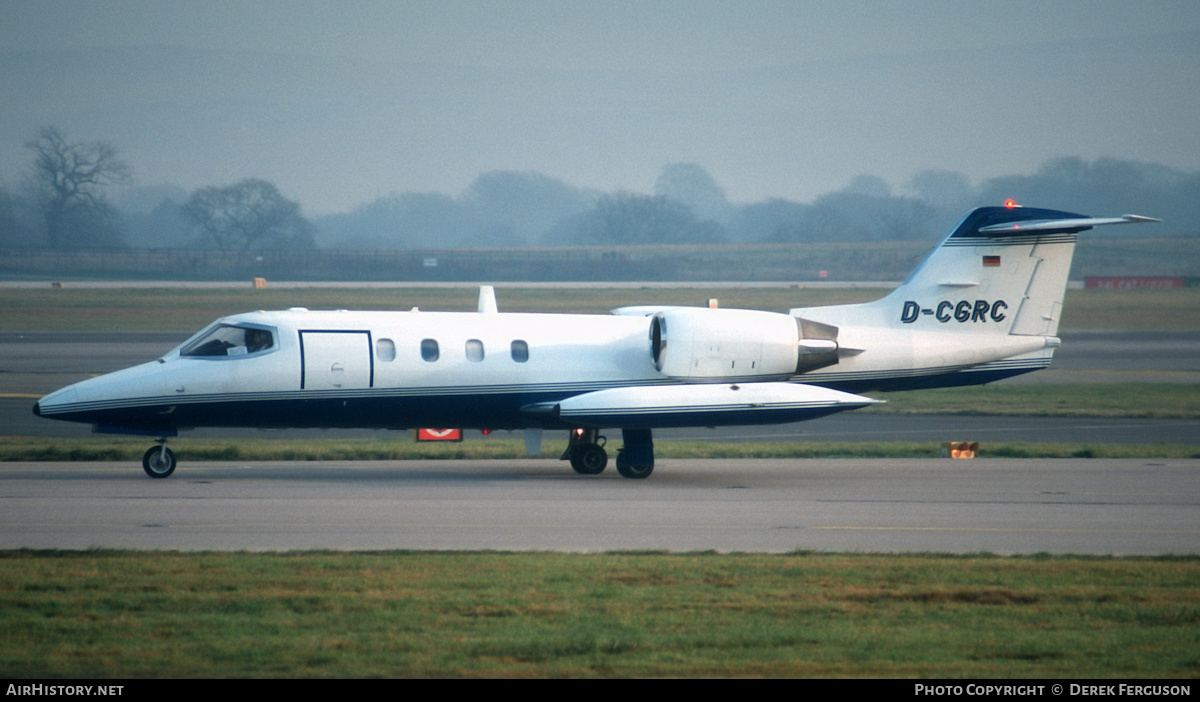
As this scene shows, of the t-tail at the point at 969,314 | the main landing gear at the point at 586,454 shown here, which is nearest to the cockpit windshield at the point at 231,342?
the main landing gear at the point at 586,454

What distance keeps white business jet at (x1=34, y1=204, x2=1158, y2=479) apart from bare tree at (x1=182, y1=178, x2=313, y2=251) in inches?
5725

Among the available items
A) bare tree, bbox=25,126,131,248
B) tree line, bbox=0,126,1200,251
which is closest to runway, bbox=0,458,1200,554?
tree line, bbox=0,126,1200,251

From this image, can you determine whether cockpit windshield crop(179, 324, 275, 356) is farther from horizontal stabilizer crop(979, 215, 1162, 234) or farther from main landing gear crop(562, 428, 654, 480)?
horizontal stabilizer crop(979, 215, 1162, 234)

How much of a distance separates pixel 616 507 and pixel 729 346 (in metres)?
4.62

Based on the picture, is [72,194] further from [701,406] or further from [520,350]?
[701,406]

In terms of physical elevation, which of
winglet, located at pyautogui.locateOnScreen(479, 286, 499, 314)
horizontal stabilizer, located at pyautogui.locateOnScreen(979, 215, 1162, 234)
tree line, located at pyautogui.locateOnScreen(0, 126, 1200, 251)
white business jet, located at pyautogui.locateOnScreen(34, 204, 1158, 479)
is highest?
tree line, located at pyautogui.locateOnScreen(0, 126, 1200, 251)

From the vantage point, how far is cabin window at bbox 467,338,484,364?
19.5 m

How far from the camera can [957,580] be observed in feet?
37.8

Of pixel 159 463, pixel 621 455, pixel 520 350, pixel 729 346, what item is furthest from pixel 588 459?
pixel 159 463

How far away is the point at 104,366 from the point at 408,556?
30149 millimetres

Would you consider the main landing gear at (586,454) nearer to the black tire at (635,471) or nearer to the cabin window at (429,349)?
the black tire at (635,471)

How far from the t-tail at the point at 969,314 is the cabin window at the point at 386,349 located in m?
7.12

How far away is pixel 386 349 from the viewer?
19.3 m
